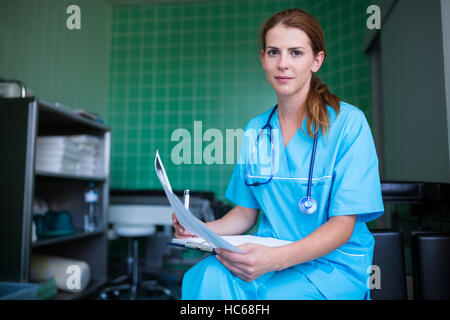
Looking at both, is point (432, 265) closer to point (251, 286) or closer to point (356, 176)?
point (356, 176)

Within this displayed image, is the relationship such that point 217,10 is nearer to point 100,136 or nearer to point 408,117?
point 100,136

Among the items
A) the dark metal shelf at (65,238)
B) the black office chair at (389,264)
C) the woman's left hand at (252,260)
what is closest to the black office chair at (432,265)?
the black office chair at (389,264)

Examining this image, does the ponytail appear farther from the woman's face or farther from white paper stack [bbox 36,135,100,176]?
white paper stack [bbox 36,135,100,176]

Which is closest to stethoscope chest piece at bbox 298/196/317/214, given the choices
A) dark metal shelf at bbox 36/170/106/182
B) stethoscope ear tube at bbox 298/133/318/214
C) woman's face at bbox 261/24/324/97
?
stethoscope ear tube at bbox 298/133/318/214

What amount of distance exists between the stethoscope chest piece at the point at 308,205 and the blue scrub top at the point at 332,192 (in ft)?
0.09

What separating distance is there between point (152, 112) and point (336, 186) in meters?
2.25

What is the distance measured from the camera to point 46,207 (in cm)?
204

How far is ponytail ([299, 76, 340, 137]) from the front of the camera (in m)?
0.72

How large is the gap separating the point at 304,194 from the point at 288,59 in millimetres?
279

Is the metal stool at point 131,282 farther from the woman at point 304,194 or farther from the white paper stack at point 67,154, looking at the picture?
the woman at point 304,194

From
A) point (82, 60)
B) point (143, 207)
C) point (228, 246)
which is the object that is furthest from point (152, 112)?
point (228, 246)

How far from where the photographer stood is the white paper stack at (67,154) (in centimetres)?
183

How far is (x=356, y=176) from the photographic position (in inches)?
26.1

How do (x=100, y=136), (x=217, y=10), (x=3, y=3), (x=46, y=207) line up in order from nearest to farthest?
(x=3, y=3) → (x=46, y=207) → (x=100, y=136) → (x=217, y=10)
